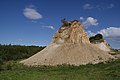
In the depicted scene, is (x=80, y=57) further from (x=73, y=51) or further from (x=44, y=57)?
(x=44, y=57)

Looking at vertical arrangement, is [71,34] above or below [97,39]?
below

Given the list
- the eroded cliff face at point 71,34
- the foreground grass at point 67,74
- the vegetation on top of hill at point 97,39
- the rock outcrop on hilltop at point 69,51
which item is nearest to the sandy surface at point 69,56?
the rock outcrop on hilltop at point 69,51

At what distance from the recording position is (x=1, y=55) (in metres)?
74.8

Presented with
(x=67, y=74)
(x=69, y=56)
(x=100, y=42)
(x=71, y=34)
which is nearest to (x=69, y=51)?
(x=69, y=56)

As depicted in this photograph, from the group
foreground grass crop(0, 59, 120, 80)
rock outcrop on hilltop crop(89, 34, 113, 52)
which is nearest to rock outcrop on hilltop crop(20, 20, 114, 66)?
foreground grass crop(0, 59, 120, 80)

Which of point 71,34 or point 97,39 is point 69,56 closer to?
point 71,34

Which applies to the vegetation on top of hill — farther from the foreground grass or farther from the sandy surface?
the foreground grass

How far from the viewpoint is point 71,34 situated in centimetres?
5741

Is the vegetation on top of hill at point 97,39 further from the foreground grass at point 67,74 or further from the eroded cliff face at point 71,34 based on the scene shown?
the foreground grass at point 67,74

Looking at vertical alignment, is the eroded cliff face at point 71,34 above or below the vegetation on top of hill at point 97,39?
below

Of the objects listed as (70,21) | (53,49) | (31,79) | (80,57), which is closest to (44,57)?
(53,49)

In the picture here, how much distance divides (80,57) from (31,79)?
24648 millimetres

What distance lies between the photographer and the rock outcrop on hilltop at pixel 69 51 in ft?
163

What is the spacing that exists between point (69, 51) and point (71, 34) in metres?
6.39
